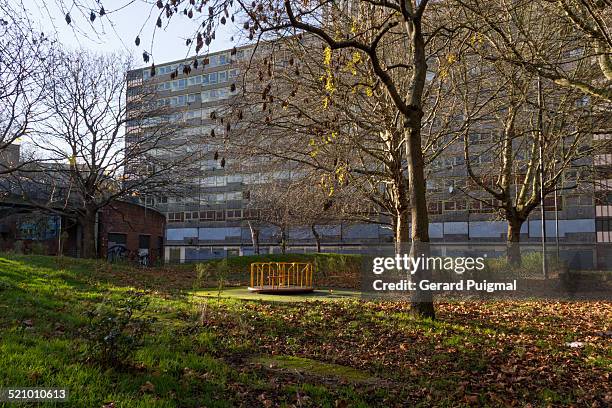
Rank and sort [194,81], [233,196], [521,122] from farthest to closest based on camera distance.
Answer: [194,81], [233,196], [521,122]

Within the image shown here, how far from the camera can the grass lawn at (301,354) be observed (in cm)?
525

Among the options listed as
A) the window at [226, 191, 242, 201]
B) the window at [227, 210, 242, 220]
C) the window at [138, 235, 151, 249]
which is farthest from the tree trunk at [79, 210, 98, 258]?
the window at [226, 191, 242, 201]

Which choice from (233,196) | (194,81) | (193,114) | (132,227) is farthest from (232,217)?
(132,227)

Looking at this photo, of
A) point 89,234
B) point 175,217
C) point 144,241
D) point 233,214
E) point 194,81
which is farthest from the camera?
point 175,217

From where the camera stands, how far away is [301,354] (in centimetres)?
721

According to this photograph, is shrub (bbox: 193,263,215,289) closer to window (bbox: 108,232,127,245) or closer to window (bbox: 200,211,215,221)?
window (bbox: 108,232,127,245)

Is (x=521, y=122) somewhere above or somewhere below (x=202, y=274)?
above

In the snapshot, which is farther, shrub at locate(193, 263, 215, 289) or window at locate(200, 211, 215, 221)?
window at locate(200, 211, 215, 221)

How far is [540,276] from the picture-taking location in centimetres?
1650

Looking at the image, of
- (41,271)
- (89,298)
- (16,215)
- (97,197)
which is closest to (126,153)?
(97,197)

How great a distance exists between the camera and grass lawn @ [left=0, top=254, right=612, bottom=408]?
525 cm

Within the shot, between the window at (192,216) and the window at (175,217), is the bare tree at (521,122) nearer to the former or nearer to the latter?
the window at (192,216)

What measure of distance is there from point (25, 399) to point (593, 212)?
52642mm

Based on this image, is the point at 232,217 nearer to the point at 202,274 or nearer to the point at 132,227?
the point at 132,227
